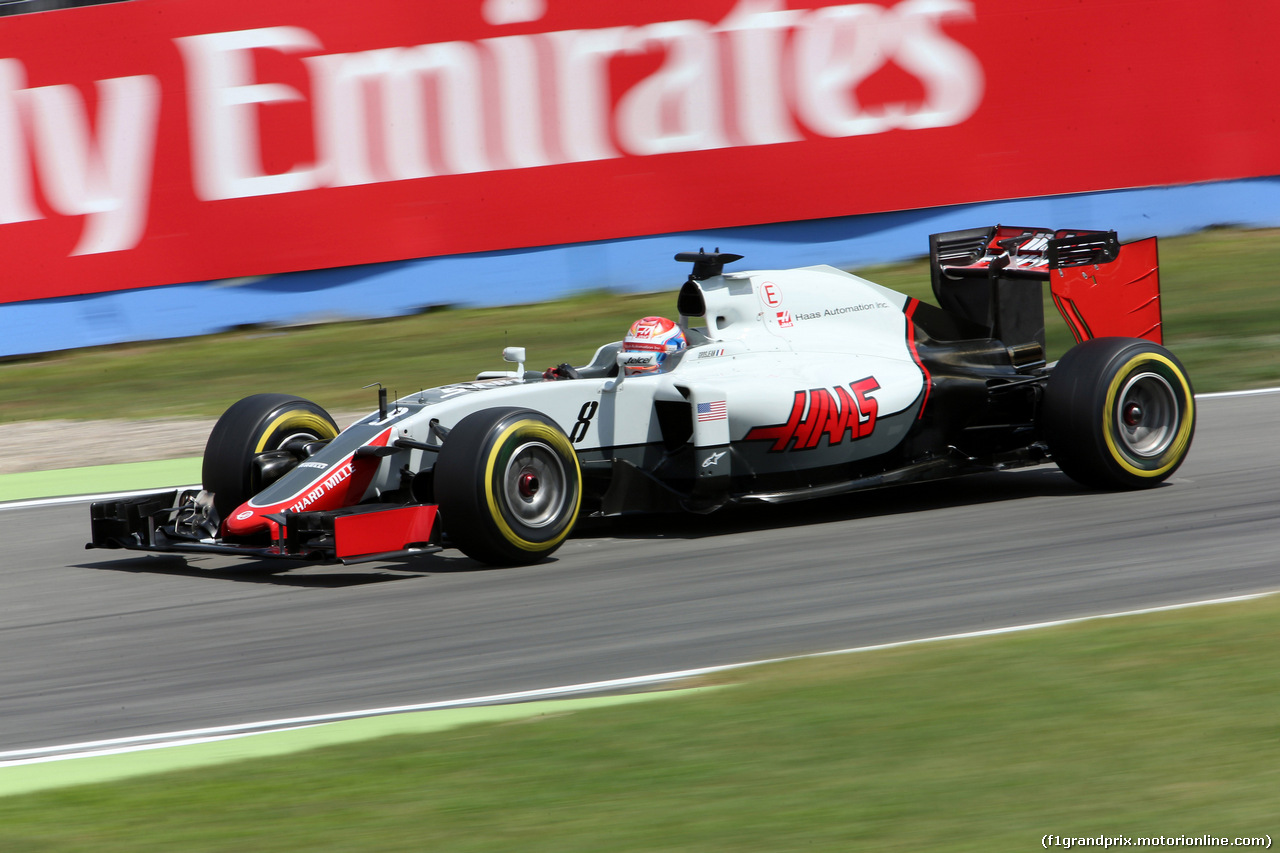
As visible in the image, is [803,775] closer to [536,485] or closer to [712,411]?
[536,485]

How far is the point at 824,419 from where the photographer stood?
841 cm

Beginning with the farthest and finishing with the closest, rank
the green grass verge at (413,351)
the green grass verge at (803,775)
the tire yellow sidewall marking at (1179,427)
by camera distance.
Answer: the green grass verge at (413,351)
the tire yellow sidewall marking at (1179,427)
the green grass verge at (803,775)

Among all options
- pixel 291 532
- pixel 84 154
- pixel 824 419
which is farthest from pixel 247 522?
pixel 84 154

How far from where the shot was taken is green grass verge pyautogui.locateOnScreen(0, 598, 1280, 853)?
13.5ft

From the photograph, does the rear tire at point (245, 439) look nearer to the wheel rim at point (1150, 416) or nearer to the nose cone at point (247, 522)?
the nose cone at point (247, 522)

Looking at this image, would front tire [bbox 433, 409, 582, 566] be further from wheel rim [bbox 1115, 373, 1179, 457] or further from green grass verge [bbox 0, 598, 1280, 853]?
wheel rim [bbox 1115, 373, 1179, 457]

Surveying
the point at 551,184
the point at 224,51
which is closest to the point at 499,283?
the point at 551,184

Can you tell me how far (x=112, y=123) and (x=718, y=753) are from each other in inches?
492

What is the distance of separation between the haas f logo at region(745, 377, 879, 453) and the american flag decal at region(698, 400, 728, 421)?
209mm

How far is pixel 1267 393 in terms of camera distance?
12172mm

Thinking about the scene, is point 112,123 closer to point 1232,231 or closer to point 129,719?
point 129,719

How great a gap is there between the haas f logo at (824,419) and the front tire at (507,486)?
44.0 inches

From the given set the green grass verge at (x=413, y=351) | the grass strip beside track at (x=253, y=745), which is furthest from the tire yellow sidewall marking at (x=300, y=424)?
the green grass verge at (x=413, y=351)

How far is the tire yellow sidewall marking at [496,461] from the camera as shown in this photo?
7.39m
